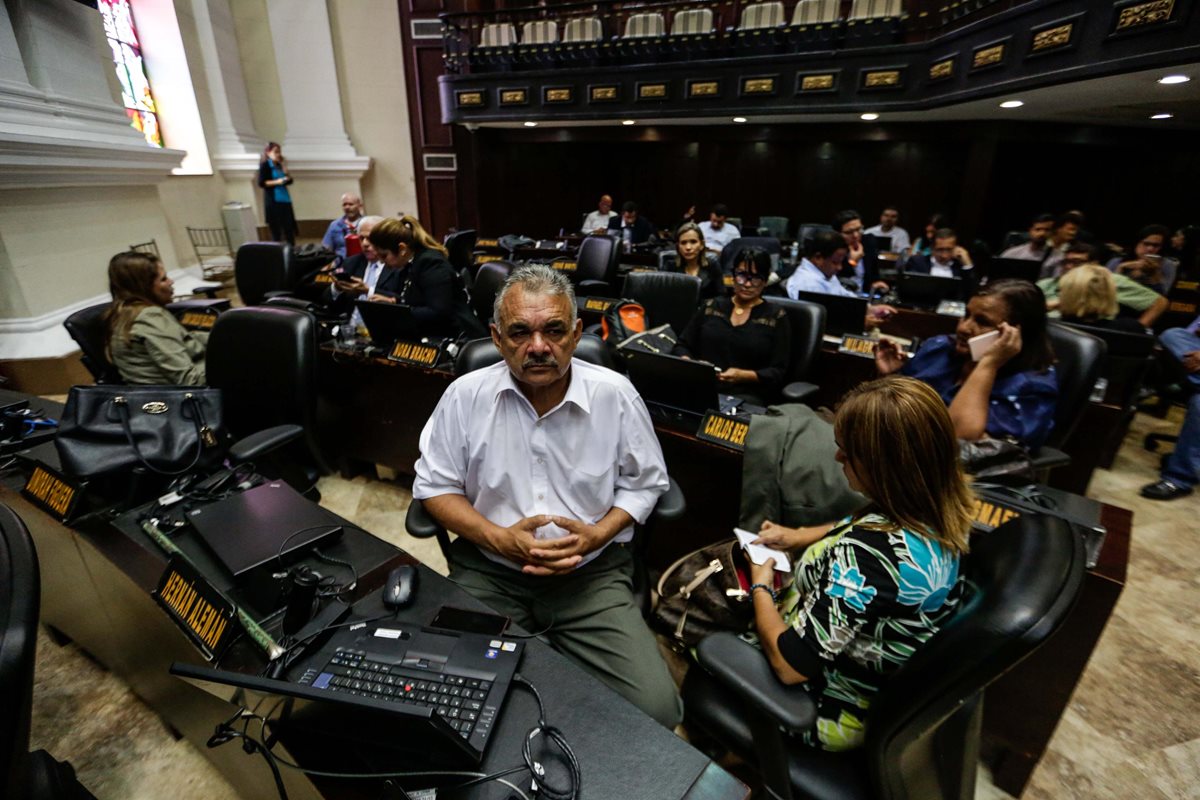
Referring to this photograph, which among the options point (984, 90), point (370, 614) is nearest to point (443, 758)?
point (370, 614)

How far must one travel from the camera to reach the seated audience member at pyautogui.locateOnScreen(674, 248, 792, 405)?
248cm

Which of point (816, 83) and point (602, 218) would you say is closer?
point (816, 83)

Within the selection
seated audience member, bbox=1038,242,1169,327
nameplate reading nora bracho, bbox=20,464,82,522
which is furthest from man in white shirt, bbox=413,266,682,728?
seated audience member, bbox=1038,242,1169,327

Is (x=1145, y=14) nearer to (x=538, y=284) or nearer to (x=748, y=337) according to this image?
(x=748, y=337)

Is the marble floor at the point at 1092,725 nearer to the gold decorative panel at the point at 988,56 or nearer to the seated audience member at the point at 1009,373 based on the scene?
the seated audience member at the point at 1009,373

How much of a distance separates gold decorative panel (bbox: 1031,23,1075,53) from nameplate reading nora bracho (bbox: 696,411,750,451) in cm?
404

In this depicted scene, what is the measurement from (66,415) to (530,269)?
4.23ft

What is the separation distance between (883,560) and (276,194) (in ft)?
27.4

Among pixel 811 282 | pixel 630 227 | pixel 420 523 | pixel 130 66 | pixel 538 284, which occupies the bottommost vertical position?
pixel 420 523

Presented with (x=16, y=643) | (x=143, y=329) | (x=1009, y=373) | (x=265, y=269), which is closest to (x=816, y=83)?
(x=1009, y=373)

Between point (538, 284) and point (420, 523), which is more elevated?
point (538, 284)

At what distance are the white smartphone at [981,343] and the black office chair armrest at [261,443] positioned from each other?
2.22 meters

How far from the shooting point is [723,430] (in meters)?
1.80

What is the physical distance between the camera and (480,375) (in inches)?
57.9
